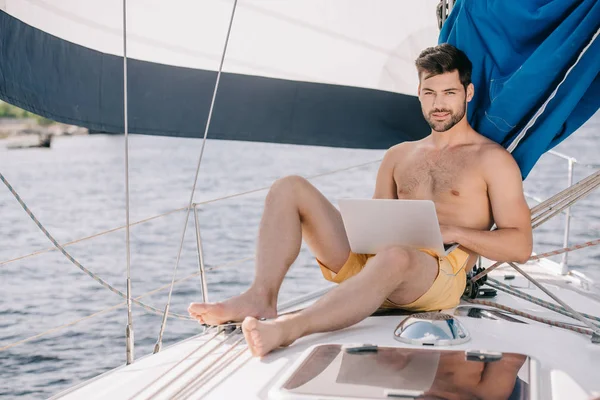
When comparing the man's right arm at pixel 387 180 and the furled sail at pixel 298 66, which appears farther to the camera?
the man's right arm at pixel 387 180

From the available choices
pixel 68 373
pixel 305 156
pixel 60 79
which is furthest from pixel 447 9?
pixel 305 156

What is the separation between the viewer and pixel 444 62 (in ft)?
6.18

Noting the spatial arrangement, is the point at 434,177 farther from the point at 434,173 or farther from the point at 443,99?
the point at 443,99

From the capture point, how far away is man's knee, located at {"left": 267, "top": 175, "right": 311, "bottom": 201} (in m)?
1.79

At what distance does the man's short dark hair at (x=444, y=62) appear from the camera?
189cm

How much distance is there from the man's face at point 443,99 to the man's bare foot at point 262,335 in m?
0.76

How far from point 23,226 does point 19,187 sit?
9.39 feet

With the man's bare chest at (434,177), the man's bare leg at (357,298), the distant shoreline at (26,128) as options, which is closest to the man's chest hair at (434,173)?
the man's bare chest at (434,177)

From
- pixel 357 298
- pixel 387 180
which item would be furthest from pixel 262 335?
pixel 387 180

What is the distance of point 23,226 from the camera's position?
26.1 feet

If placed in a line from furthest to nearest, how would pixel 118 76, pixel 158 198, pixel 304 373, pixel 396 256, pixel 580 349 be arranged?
pixel 158 198 < pixel 118 76 < pixel 396 256 < pixel 580 349 < pixel 304 373

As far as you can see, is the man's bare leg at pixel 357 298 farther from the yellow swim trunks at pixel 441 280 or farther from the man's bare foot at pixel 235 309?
the man's bare foot at pixel 235 309

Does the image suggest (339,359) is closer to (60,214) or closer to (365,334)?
(365,334)

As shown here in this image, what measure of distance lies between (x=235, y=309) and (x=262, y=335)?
0.25m
